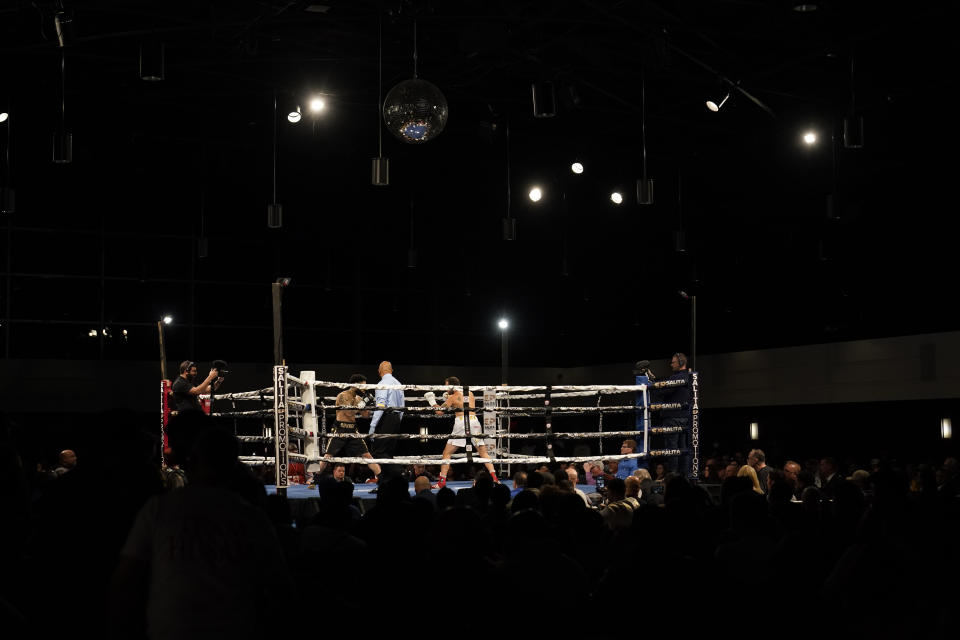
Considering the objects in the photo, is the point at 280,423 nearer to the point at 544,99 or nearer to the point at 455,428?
the point at 455,428

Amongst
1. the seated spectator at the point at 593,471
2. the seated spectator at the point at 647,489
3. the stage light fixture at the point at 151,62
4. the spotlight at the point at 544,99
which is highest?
the stage light fixture at the point at 151,62

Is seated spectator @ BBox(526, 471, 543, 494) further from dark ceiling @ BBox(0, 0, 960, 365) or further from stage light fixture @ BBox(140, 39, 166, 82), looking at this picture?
stage light fixture @ BBox(140, 39, 166, 82)

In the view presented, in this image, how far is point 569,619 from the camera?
3170 mm

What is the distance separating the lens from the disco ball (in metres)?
8.05

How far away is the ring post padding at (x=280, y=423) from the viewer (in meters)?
9.16

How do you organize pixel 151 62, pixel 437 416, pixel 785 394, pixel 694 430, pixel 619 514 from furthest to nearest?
pixel 785 394 → pixel 694 430 → pixel 437 416 → pixel 151 62 → pixel 619 514

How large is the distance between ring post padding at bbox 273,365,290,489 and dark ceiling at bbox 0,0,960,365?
373 cm

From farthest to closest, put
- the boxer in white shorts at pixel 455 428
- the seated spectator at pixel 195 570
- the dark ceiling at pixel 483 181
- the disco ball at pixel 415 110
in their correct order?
the dark ceiling at pixel 483 181 → the boxer in white shorts at pixel 455 428 → the disco ball at pixel 415 110 → the seated spectator at pixel 195 570

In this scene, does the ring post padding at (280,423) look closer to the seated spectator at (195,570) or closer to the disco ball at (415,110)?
the disco ball at (415,110)

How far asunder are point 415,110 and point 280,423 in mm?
2956

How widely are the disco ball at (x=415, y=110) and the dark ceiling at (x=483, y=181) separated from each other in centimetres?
247

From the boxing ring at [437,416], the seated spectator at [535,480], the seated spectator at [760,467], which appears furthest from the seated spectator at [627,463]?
the seated spectator at [535,480]

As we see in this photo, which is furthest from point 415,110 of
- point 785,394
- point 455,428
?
point 785,394

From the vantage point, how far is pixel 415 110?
26.4 feet
